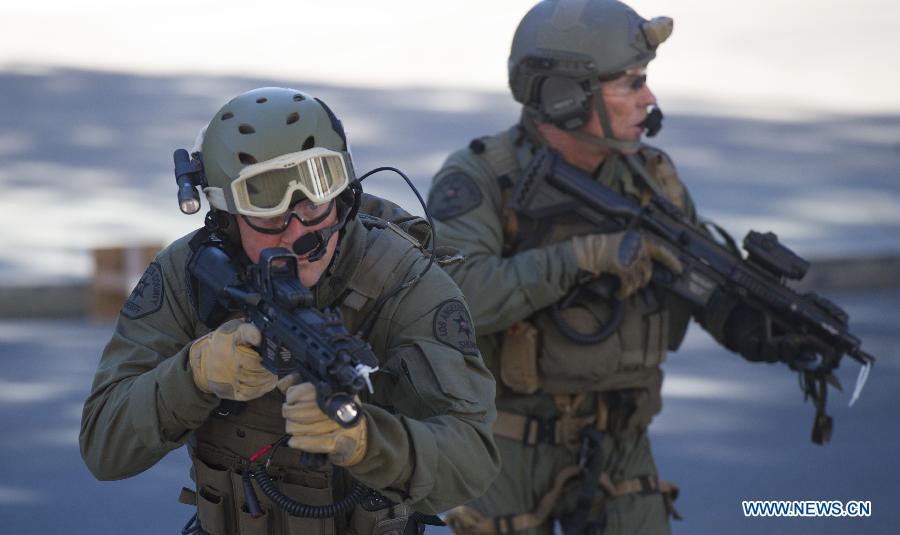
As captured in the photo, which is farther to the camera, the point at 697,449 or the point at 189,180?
the point at 697,449

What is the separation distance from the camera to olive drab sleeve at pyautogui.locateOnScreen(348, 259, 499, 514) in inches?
147

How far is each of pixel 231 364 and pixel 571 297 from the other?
209 cm

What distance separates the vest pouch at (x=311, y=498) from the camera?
4.05m

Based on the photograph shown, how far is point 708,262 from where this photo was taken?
5785 millimetres

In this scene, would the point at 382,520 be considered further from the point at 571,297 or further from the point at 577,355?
the point at 571,297

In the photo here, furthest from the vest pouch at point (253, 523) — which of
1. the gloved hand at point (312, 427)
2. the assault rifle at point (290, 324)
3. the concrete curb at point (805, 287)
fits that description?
the concrete curb at point (805, 287)

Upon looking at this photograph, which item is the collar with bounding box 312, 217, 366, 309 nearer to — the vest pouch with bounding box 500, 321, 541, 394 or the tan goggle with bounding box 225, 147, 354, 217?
the tan goggle with bounding box 225, 147, 354, 217

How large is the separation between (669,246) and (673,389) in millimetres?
3160

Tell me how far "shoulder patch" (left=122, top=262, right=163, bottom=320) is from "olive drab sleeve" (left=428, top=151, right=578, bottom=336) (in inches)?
56.8

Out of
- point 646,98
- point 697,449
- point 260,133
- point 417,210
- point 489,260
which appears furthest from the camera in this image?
point 417,210

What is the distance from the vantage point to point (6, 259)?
10469 mm

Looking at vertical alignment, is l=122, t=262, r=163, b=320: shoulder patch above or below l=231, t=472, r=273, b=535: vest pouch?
above

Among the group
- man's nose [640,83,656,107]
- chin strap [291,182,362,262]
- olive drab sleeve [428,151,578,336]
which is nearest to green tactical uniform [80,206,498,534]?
chin strap [291,182,362,262]

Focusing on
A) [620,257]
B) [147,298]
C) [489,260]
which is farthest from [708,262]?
[147,298]
